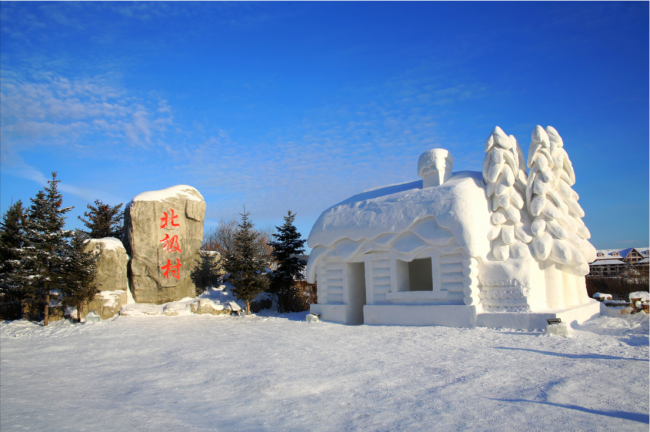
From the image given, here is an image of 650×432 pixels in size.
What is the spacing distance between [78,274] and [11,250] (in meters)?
2.64

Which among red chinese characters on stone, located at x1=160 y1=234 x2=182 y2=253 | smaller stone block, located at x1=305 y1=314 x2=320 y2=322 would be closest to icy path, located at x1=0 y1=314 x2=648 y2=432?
smaller stone block, located at x1=305 y1=314 x2=320 y2=322

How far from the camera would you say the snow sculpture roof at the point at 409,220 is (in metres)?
11.1

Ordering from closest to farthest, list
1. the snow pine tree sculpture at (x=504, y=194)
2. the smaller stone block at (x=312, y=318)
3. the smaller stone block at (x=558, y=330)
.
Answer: the smaller stone block at (x=558, y=330) → the snow pine tree sculpture at (x=504, y=194) → the smaller stone block at (x=312, y=318)

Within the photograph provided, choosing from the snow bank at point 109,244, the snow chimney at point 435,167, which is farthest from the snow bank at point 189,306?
the snow chimney at point 435,167

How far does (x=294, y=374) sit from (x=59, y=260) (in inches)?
419

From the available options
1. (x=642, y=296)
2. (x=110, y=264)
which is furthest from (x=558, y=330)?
(x=110, y=264)

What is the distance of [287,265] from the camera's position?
1880 centimetres

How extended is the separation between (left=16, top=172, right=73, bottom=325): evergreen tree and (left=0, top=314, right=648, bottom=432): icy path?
9.04 ft

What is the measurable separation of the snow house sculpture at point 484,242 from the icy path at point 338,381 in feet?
3.08

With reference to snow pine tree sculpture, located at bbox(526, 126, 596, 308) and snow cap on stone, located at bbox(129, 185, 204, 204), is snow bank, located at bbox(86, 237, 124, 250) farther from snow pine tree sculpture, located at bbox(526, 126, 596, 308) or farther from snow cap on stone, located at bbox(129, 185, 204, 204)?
snow pine tree sculpture, located at bbox(526, 126, 596, 308)

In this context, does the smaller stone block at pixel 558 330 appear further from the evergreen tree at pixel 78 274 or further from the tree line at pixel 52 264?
the evergreen tree at pixel 78 274

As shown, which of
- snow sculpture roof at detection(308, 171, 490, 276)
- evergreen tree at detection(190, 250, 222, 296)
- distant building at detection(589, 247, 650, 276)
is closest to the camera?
snow sculpture roof at detection(308, 171, 490, 276)

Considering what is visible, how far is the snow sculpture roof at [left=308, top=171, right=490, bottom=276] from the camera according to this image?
36.3 feet

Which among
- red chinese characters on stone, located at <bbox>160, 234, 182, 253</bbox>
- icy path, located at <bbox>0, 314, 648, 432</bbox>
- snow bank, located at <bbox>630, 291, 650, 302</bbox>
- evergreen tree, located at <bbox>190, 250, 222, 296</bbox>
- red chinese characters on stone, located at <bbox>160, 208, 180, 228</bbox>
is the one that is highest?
red chinese characters on stone, located at <bbox>160, 208, 180, 228</bbox>
